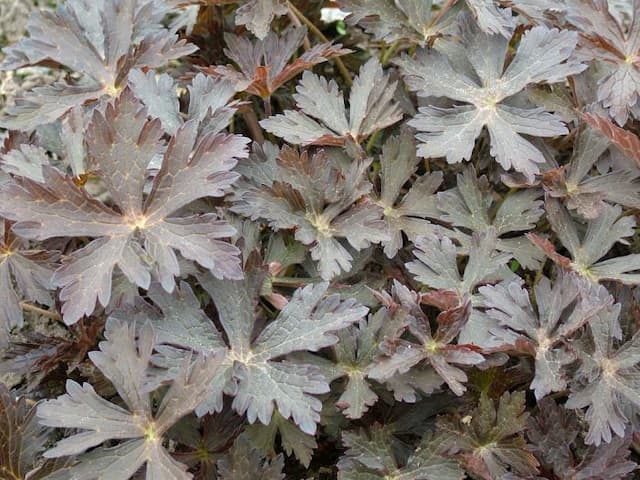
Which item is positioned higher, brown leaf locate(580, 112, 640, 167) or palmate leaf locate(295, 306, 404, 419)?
brown leaf locate(580, 112, 640, 167)

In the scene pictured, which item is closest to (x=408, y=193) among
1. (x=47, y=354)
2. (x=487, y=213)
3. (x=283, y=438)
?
(x=487, y=213)

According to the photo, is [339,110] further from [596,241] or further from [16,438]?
[16,438]

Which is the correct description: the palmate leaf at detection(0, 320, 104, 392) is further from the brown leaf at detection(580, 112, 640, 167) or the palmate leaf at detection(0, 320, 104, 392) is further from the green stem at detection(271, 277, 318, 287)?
the brown leaf at detection(580, 112, 640, 167)

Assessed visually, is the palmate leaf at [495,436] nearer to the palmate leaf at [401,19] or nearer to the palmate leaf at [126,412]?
the palmate leaf at [126,412]

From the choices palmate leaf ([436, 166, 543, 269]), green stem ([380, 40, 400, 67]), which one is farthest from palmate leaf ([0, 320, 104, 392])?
green stem ([380, 40, 400, 67])

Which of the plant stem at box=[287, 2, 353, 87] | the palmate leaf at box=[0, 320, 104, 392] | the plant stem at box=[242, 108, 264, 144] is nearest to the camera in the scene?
the palmate leaf at box=[0, 320, 104, 392]

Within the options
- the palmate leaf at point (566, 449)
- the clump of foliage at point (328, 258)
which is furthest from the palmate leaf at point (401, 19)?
the palmate leaf at point (566, 449)

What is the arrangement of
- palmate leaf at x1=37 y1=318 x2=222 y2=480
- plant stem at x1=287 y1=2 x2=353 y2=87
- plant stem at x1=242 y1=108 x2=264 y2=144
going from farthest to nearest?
plant stem at x1=287 y1=2 x2=353 y2=87 → plant stem at x1=242 y1=108 x2=264 y2=144 → palmate leaf at x1=37 y1=318 x2=222 y2=480
